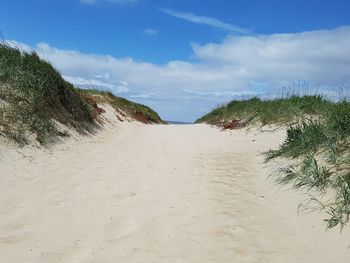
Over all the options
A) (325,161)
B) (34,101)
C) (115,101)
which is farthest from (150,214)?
(115,101)

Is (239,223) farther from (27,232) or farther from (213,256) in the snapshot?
(27,232)

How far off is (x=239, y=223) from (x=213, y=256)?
1.08 meters

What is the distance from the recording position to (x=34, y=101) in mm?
10945

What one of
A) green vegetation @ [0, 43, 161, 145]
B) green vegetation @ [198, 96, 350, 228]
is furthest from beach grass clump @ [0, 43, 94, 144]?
green vegetation @ [198, 96, 350, 228]

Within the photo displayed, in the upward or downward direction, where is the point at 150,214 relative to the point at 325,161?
downward

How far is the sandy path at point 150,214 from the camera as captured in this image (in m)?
4.23

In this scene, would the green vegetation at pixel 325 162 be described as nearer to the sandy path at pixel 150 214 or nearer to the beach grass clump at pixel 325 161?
the beach grass clump at pixel 325 161

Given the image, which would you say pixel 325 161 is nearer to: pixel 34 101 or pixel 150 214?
pixel 150 214

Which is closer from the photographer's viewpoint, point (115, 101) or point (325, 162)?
point (325, 162)

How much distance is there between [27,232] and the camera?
183 inches

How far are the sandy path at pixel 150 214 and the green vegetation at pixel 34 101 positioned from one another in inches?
35.4

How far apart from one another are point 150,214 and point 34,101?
21.9ft

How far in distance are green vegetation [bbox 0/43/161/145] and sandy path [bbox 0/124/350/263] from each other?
2.95ft

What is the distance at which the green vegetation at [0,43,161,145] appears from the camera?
950 cm
